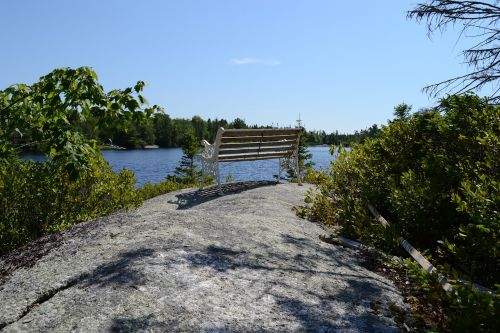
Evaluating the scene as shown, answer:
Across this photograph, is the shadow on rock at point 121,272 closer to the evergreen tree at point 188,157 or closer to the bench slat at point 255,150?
the bench slat at point 255,150

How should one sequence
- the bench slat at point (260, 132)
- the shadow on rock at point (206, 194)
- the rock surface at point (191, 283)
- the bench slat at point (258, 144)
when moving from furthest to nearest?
the bench slat at point (258, 144) → the bench slat at point (260, 132) → the shadow on rock at point (206, 194) → the rock surface at point (191, 283)

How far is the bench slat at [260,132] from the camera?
824 centimetres

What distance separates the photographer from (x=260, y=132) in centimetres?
886

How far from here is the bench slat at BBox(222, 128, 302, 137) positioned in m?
8.24

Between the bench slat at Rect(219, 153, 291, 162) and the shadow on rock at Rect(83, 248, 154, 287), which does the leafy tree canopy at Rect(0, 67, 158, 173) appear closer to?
the shadow on rock at Rect(83, 248, 154, 287)

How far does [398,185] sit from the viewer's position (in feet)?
19.1

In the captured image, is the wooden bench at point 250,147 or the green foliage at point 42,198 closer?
the green foliage at point 42,198

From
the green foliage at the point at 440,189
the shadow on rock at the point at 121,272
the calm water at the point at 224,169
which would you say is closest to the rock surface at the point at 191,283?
the shadow on rock at the point at 121,272

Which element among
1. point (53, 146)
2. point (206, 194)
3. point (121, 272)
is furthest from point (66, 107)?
point (206, 194)

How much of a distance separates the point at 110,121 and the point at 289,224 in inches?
96.0

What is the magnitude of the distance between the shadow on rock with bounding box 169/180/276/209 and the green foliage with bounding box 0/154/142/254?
6.48ft

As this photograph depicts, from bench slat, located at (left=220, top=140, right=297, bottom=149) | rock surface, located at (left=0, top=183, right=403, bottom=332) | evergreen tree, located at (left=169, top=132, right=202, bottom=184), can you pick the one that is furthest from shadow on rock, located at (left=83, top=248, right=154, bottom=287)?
evergreen tree, located at (left=169, top=132, right=202, bottom=184)

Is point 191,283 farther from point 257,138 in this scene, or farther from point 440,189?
point 257,138

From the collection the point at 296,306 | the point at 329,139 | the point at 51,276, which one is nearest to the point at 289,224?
the point at 296,306
